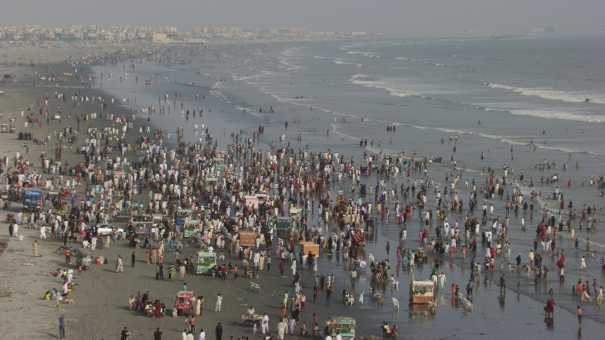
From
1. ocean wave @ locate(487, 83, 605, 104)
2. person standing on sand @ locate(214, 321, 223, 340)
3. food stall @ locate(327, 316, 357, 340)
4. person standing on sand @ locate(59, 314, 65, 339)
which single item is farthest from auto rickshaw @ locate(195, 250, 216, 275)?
ocean wave @ locate(487, 83, 605, 104)

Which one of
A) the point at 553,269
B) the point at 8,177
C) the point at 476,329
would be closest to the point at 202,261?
the point at 476,329

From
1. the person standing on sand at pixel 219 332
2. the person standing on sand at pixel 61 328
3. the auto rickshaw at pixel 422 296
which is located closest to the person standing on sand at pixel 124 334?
the person standing on sand at pixel 61 328

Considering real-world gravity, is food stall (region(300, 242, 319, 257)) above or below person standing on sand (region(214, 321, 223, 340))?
below

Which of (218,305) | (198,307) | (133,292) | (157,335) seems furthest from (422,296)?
(157,335)

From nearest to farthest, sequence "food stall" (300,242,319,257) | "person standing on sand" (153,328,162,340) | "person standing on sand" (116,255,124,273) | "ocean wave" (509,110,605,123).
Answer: "person standing on sand" (153,328,162,340) < "person standing on sand" (116,255,124,273) < "food stall" (300,242,319,257) < "ocean wave" (509,110,605,123)

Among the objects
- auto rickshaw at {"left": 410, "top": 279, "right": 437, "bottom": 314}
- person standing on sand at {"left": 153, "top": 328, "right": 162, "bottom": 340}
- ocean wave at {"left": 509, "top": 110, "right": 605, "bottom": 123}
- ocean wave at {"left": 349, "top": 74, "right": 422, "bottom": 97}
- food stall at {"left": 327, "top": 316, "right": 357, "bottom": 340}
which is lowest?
ocean wave at {"left": 349, "top": 74, "right": 422, "bottom": 97}

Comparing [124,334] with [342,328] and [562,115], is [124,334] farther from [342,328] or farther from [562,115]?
[562,115]

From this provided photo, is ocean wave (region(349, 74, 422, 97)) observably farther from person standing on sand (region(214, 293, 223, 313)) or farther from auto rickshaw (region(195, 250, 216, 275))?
person standing on sand (region(214, 293, 223, 313))
